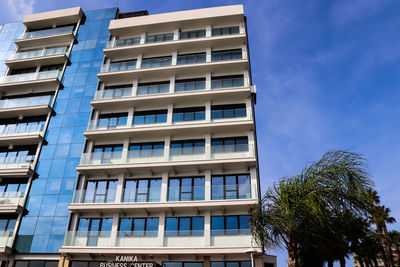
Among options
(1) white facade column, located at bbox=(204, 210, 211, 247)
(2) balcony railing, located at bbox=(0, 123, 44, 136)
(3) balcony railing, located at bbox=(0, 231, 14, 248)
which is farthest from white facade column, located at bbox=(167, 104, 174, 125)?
(3) balcony railing, located at bbox=(0, 231, 14, 248)

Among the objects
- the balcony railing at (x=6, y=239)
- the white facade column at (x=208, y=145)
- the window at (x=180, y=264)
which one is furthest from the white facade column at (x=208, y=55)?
the balcony railing at (x=6, y=239)

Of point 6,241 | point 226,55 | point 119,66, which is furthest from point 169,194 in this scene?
point 119,66

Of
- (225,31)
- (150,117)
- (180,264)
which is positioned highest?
(225,31)

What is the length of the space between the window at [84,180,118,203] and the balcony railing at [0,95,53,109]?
10.1m

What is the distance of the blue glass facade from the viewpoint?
2523cm

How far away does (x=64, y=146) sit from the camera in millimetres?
28688

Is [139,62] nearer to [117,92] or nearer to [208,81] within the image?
[117,92]

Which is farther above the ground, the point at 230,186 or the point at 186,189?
the point at 230,186

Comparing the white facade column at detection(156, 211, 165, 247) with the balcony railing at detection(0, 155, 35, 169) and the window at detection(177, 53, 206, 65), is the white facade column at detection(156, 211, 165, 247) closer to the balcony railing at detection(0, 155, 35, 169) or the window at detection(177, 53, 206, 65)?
the balcony railing at detection(0, 155, 35, 169)

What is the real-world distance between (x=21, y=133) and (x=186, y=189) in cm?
1768

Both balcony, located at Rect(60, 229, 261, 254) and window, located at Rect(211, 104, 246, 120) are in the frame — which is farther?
window, located at Rect(211, 104, 246, 120)

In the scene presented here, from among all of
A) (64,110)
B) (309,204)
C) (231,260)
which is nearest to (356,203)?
(309,204)

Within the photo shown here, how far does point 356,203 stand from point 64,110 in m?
27.1

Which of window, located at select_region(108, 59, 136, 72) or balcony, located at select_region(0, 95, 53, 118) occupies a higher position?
window, located at select_region(108, 59, 136, 72)
